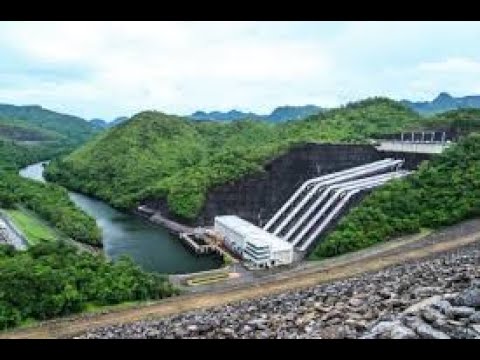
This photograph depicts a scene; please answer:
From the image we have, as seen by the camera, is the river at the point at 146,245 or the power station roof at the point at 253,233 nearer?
the power station roof at the point at 253,233

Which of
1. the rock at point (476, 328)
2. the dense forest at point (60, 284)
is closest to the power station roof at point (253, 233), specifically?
the dense forest at point (60, 284)

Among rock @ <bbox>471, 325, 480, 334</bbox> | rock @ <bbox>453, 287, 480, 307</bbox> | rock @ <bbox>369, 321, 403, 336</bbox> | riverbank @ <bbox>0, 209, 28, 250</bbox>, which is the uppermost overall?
riverbank @ <bbox>0, 209, 28, 250</bbox>

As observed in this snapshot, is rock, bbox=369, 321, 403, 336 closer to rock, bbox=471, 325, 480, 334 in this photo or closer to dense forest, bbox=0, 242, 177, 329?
rock, bbox=471, 325, 480, 334

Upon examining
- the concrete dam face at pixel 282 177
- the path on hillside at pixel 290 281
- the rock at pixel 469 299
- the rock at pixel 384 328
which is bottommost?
the path on hillside at pixel 290 281

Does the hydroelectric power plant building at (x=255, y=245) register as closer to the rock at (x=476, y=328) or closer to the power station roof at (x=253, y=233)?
the power station roof at (x=253, y=233)

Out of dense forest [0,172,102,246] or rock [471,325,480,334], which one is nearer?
rock [471,325,480,334]

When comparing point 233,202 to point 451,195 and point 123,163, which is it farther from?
point 123,163

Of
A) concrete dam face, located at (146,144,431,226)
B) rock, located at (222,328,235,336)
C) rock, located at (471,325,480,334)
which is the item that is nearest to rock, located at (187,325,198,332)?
rock, located at (222,328,235,336)
